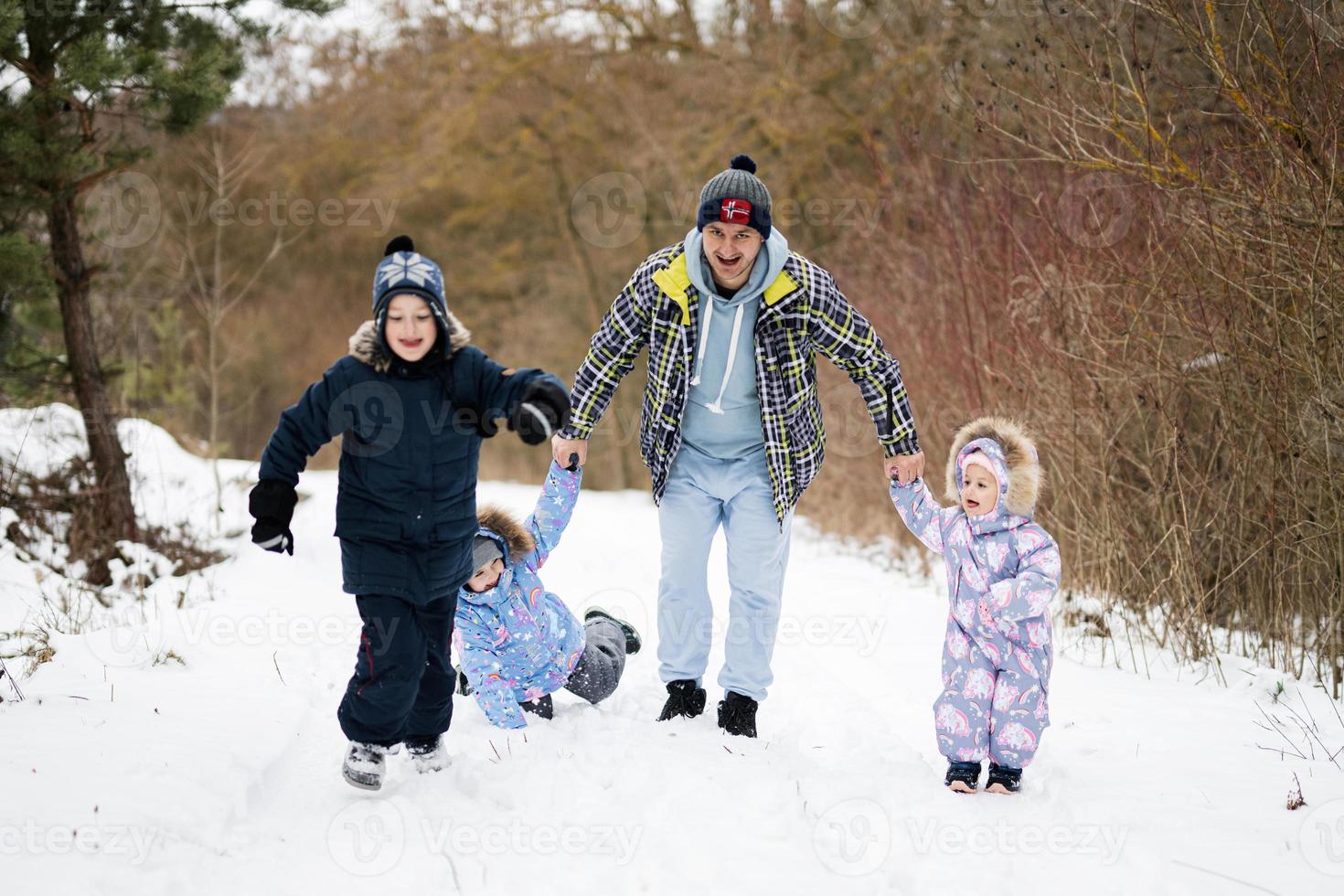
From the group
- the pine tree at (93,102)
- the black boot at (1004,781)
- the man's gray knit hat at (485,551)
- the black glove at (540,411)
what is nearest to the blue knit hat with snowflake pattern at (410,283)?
the black glove at (540,411)

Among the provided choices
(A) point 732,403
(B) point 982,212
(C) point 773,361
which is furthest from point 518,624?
(B) point 982,212

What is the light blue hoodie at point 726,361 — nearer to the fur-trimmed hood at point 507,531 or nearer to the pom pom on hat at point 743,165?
the pom pom on hat at point 743,165

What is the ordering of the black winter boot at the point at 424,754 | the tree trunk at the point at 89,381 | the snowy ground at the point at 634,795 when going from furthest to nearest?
1. the tree trunk at the point at 89,381
2. the black winter boot at the point at 424,754
3. the snowy ground at the point at 634,795

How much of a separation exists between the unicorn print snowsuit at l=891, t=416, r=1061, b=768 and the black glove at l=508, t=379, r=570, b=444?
1.42m

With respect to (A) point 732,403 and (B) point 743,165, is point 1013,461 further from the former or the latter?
(B) point 743,165

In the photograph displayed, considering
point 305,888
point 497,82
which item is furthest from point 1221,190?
point 497,82

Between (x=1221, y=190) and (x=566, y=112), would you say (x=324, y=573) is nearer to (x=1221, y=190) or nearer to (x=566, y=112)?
(x=1221, y=190)

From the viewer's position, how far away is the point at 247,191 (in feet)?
76.2

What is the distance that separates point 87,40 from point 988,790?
21.6ft

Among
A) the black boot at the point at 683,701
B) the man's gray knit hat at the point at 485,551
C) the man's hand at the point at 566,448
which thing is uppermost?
the man's hand at the point at 566,448

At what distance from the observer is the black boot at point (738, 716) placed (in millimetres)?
3928

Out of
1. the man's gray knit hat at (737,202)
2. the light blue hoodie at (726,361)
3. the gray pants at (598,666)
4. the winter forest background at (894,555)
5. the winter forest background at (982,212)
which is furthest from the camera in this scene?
the winter forest background at (982,212)

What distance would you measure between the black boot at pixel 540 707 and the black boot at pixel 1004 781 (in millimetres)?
1685

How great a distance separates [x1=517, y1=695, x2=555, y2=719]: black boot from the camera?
13.5 ft
